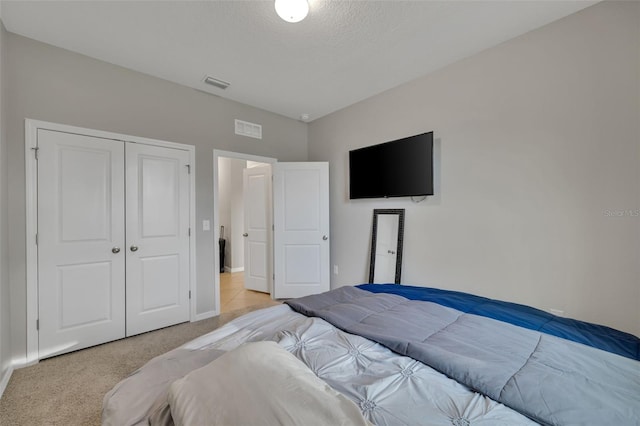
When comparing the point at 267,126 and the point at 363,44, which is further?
the point at 267,126

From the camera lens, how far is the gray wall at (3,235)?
1.94 m

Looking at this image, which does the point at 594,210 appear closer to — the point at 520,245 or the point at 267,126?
the point at 520,245

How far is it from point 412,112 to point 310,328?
2572 millimetres

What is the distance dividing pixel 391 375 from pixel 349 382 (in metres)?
0.16

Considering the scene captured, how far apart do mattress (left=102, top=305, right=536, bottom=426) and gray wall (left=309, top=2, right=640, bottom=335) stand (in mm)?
1712

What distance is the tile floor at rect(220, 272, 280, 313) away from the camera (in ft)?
11.9

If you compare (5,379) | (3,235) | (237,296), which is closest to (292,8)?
(3,235)

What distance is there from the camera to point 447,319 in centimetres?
143

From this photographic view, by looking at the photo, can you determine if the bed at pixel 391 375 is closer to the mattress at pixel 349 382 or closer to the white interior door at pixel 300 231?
the mattress at pixel 349 382

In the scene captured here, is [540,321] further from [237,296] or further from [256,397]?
[237,296]

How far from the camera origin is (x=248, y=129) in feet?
11.7

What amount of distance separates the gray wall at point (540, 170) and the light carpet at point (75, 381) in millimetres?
2684

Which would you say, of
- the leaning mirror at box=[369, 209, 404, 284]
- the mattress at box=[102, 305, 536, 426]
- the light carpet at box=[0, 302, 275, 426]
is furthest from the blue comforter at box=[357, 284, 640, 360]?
the light carpet at box=[0, 302, 275, 426]

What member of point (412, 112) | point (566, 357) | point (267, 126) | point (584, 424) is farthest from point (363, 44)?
point (584, 424)
